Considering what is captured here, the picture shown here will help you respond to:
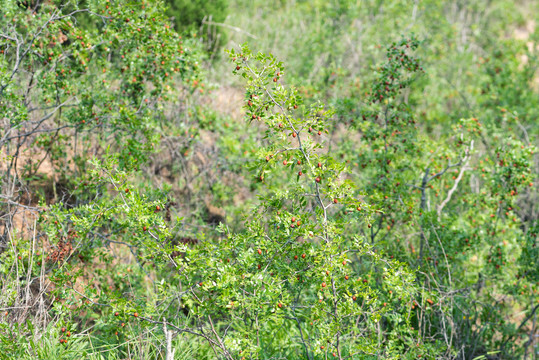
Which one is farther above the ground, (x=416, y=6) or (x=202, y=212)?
(x=416, y=6)

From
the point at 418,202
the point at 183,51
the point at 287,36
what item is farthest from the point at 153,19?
the point at 287,36

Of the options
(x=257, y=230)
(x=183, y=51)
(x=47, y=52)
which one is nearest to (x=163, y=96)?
(x=183, y=51)

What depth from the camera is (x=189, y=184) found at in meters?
6.43

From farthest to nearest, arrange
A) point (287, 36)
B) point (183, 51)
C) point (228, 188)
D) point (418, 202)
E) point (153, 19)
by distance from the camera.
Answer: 1. point (287, 36)
2. point (228, 188)
3. point (418, 202)
4. point (183, 51)
5. point (153, 19)

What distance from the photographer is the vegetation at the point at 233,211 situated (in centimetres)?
325

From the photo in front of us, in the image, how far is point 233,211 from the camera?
6.11 meters

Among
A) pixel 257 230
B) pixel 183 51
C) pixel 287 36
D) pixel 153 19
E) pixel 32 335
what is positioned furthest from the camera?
pixel 287 36

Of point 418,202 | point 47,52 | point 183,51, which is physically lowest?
point 418,202

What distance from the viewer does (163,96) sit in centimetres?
509

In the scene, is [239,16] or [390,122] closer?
[390,122]

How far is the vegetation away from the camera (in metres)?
3.25

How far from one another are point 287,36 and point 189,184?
4724mm

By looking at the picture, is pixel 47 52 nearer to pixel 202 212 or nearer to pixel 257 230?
pixel 202 212

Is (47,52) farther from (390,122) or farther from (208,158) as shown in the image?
(390,122)
